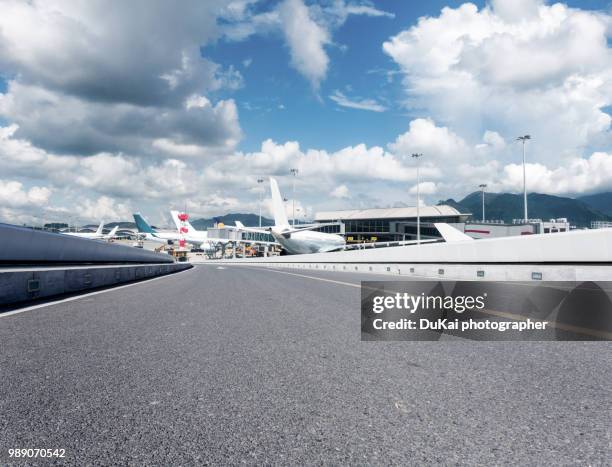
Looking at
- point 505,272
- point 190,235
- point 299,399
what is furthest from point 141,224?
point 299,399

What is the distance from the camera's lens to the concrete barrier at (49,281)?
7910 millimetres

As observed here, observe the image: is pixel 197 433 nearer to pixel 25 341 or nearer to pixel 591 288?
pixel 25 341

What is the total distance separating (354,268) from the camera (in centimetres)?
2994

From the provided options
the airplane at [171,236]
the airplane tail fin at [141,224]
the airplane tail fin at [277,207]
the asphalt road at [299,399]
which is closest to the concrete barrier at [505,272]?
the asphalt road at [299,399]

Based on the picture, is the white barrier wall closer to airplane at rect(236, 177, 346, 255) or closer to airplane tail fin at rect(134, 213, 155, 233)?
airplane at rect(236, 177, 346, 255)

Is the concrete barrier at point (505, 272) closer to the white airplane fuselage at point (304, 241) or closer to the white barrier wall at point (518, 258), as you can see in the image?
the white barrier wall at point (518, 258)

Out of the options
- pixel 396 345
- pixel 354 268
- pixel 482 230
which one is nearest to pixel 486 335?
pixel 396 345

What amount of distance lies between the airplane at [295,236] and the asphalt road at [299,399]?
210 feet

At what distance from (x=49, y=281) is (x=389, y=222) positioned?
12663 cm

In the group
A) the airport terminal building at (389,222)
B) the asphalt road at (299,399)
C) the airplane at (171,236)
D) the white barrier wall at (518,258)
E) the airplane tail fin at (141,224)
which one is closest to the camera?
the asphalt road at (299,399)

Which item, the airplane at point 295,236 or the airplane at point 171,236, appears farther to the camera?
the airplane at point 171,236

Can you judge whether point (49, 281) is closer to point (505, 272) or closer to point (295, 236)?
point (505, 272)

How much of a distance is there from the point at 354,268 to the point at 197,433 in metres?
27.8

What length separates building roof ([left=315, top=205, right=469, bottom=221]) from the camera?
128 m
